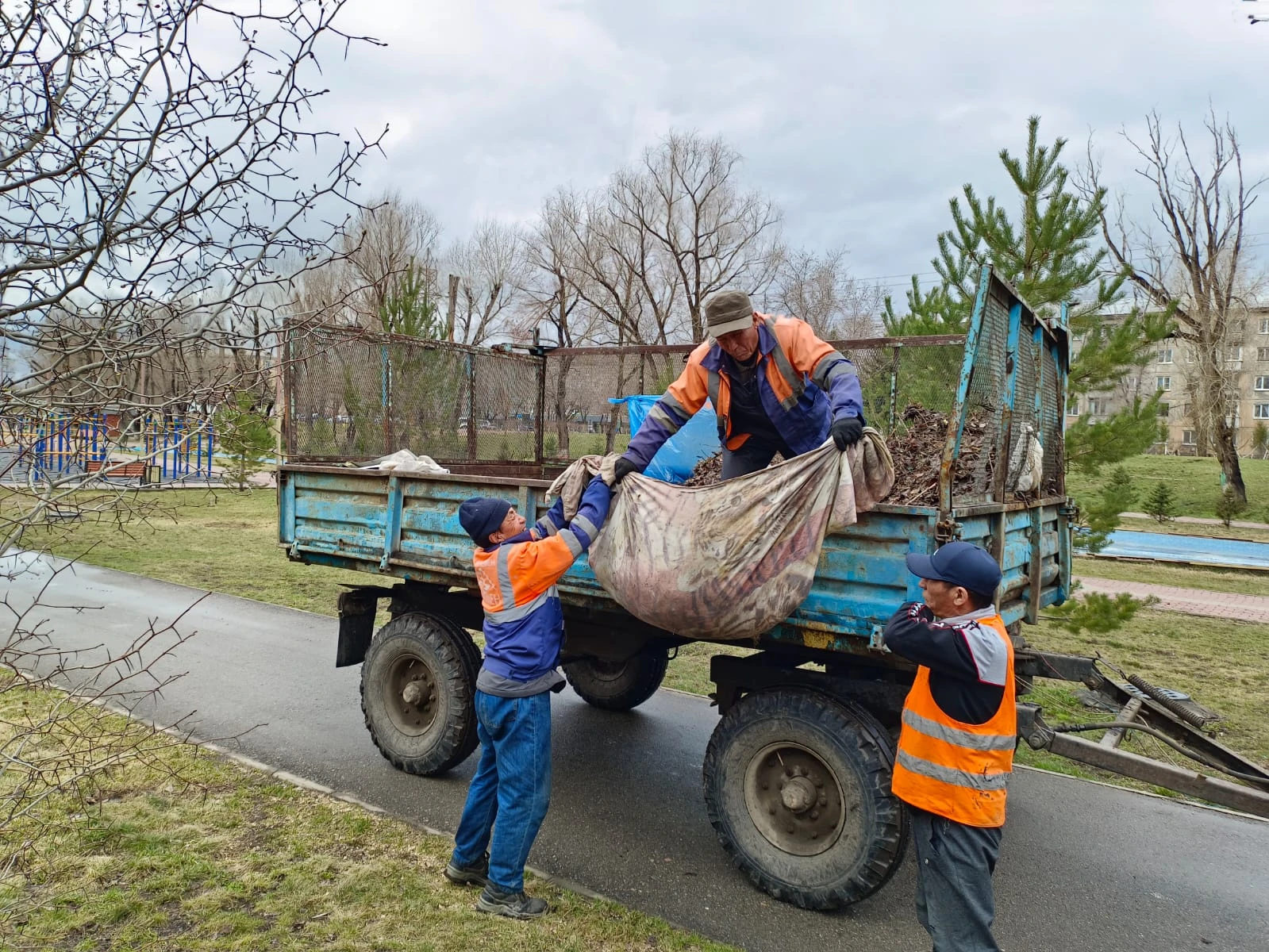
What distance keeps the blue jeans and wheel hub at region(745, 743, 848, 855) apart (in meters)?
0.89

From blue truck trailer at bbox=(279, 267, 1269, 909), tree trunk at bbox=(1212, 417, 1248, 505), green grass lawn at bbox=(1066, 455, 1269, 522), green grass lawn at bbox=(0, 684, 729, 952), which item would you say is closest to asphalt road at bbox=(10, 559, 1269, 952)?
blue truck trailer at bbox=(279, 267, 1269, 909)

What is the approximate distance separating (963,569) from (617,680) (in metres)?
3.72

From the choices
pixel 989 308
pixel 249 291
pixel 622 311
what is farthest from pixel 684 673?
pixel 622 311

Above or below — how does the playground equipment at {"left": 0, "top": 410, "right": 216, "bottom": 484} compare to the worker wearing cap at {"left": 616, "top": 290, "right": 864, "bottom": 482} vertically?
below

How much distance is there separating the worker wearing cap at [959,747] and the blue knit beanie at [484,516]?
64.6 inches

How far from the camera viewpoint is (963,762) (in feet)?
8.97

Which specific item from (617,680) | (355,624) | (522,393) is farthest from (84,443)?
(522,393)

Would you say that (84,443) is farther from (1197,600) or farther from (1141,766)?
(1197,600)

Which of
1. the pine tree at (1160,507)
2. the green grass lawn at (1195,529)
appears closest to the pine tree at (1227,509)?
the green grass lawn at (1195,529)

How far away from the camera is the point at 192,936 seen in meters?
3.21

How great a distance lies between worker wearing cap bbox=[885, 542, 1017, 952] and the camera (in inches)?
107

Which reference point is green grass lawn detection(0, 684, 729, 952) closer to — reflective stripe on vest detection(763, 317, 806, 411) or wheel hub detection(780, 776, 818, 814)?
wheel hub detection(780, 776, 818, 814)

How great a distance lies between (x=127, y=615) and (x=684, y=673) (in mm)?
5528

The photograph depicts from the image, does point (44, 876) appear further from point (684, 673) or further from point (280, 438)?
point (684, 673)
